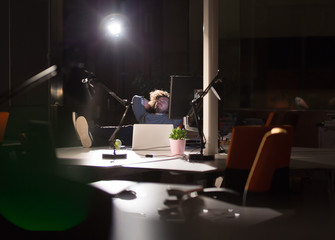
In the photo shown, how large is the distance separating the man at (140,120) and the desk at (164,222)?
2.15 metres

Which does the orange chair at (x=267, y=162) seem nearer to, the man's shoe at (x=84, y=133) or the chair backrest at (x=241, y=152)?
the chair backrest at (x=241, y=152)

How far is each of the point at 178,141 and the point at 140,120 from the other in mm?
1681

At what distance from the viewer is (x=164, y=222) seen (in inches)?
81.7

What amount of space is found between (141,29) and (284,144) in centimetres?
729

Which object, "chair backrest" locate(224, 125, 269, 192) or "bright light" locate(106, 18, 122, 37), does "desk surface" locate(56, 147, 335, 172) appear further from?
"bright light" locate(106, 18, 122, 37)

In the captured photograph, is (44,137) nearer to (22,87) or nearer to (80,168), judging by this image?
(22,87)

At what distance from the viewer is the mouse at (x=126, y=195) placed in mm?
2637

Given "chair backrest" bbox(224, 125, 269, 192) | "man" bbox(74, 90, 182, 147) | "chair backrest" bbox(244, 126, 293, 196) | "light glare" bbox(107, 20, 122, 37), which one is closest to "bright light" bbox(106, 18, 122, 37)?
"light glare" bbox(107, 20, 122, 37)

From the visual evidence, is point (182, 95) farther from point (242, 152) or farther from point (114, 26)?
point (114, 26)

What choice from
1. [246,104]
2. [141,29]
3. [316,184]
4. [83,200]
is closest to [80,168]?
[83,200]

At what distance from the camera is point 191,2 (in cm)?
1022

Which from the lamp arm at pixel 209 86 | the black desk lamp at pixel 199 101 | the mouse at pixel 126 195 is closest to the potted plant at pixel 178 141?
the black desk lamp at pixel 199 101

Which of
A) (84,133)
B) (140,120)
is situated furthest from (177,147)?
(140,120)

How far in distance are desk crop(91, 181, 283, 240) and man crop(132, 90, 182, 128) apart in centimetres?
273
